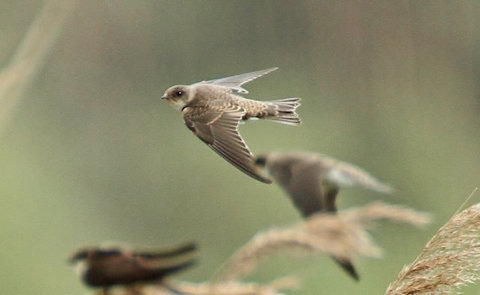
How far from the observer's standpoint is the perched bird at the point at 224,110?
5.78ft

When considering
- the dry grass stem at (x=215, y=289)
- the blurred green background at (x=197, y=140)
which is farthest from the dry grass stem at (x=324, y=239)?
the blurred green background at (x=197, y=140)

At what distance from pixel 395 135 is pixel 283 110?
1326cm

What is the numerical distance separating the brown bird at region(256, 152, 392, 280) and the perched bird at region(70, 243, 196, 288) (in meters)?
0.18

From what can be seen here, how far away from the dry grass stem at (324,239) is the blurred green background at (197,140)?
737 centimetres

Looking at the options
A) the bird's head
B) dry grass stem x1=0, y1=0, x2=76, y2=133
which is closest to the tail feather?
the bird's head

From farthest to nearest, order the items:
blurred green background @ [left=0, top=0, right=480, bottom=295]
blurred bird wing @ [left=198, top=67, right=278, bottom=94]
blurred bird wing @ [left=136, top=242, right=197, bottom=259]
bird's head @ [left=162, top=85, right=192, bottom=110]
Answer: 1. blurred green background @ [left=0, top=0, right=480, bottom=295]
2. bird's head @ [left=162, top=85, right=192, bottom=110]
3. blurred bird wing @ [left=198, top=67, right=278, bottom=94]
4. blurred bird wing @ [left=136, top=242, right=197, bottom=259]

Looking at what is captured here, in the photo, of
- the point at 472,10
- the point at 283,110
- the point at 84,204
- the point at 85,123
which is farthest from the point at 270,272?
the point at 283,110

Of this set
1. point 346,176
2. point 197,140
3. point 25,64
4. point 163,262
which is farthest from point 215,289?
point 197,140

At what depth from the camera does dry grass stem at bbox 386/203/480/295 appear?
174 centimetres

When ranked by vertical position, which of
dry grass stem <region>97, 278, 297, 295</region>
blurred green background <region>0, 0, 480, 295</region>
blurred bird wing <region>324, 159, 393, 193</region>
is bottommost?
dry grass stem <region>97, 278, 297, 295</region>

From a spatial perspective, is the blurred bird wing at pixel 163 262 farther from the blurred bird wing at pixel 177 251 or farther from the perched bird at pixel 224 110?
the perched bird at pixel 224 110

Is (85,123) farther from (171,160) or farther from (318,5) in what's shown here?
(318,5)

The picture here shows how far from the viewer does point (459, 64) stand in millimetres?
16062

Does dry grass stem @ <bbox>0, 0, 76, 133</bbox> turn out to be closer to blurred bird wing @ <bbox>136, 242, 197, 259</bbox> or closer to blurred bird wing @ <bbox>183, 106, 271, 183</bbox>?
blurred bird wing @ <bbox>183, 106, 271, 183</bbox>
